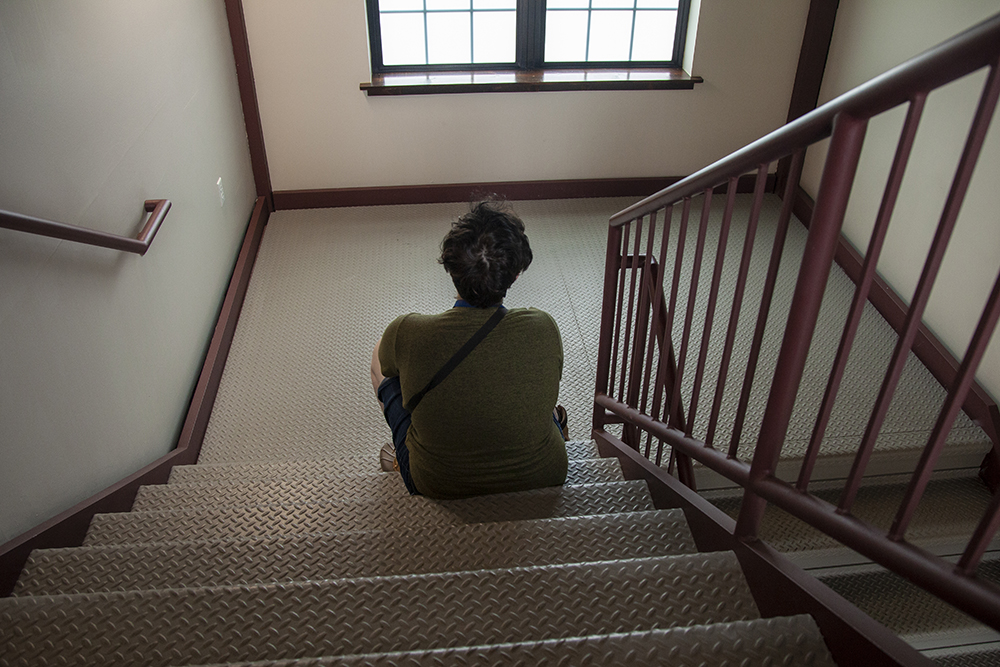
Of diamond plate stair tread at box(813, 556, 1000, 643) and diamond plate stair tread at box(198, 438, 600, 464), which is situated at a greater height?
diamond plate stair tread at box(198, 438, 600, 464)

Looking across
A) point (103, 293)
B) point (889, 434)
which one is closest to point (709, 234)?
point (889, 434)

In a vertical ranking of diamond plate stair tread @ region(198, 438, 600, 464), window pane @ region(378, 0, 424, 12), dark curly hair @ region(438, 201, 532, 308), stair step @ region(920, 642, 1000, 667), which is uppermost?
window pane @ region(378, 0, 424, 12)

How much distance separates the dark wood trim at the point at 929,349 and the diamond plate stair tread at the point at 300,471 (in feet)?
3.84

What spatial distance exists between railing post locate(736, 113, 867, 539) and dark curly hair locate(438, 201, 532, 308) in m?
0.71

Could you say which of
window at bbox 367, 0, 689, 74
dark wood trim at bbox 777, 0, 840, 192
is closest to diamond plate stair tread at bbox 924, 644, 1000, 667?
dark wood trim at bbox 777, 0, 840, 192

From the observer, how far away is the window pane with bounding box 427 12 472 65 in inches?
158

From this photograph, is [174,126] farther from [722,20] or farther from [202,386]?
[722,20]

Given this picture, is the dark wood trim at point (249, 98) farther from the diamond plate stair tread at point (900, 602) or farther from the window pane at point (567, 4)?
the diamond plate stair tread at point (900, 602)

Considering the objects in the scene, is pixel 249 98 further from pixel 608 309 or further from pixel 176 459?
pixel 608 309

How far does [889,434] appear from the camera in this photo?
108 inches

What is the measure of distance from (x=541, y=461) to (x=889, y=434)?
1656 millimetres

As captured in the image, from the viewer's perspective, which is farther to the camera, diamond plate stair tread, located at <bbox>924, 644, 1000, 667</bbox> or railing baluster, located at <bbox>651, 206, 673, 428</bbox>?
diamond plate stair tread, located at <bbox>924, 644, 1000, 667</bbox>

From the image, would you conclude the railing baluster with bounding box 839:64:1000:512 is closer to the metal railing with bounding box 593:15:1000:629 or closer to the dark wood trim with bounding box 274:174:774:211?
the metal railing with bounding box 593:15:1000:629

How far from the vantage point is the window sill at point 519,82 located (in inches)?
157
